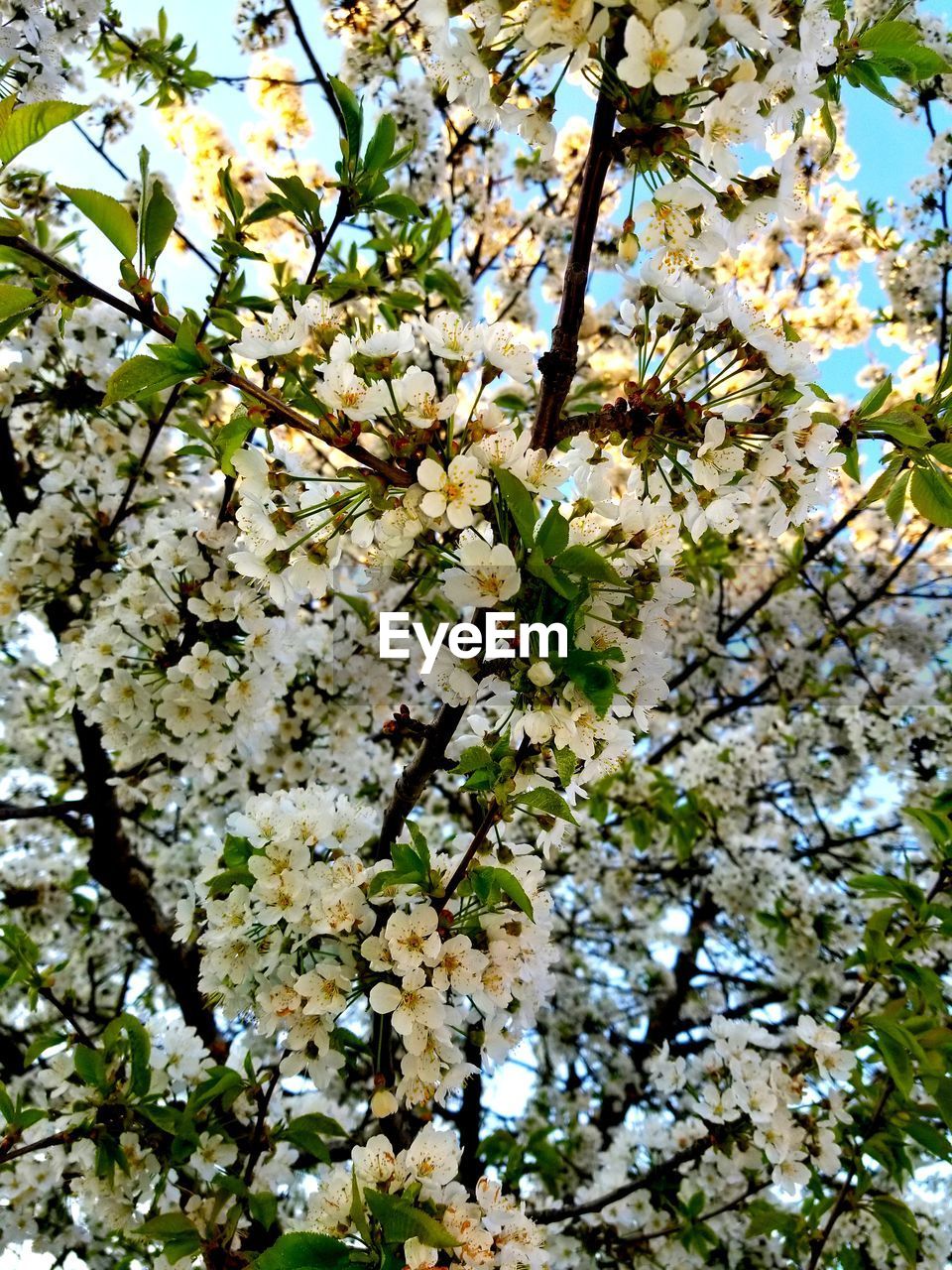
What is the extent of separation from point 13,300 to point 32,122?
0.87 ft

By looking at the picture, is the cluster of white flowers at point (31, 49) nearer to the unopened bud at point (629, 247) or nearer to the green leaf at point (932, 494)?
the unopened bud at point (629, 247)

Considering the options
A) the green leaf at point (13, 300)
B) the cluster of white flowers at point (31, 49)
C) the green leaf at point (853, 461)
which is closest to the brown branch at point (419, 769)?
the green leaf at point (853, 461)

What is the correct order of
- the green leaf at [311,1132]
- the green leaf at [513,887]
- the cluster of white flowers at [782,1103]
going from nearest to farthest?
the green leaf at [513,887]
the green leaf at [311,1132]
the cluster of white flowers at [782,1103]

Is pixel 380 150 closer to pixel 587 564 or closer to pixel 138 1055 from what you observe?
pixel 587 564

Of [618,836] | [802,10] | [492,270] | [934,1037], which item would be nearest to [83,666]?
[802,10]

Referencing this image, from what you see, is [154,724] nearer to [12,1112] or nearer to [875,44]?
[12,1112]

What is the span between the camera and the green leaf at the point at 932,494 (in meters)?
1.47

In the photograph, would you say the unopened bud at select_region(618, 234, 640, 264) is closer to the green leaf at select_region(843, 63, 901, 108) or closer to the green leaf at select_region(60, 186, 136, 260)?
the green leaf at select_region(843, 63, 901, 108)

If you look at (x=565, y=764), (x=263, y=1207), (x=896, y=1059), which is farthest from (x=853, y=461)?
(x=263, y=1207)

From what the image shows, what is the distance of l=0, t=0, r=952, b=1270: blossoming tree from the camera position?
1269 millimetres

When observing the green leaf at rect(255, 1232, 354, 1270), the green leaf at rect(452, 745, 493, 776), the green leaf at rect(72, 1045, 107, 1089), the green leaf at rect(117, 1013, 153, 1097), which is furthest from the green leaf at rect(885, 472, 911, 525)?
the green leaf at rect(72, 1045, 107, 1089)

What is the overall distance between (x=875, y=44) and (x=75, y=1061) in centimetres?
250

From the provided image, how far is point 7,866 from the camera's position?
488 cm

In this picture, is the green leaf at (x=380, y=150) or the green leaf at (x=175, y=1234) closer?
the green leaf at (x=175, y=1234)
